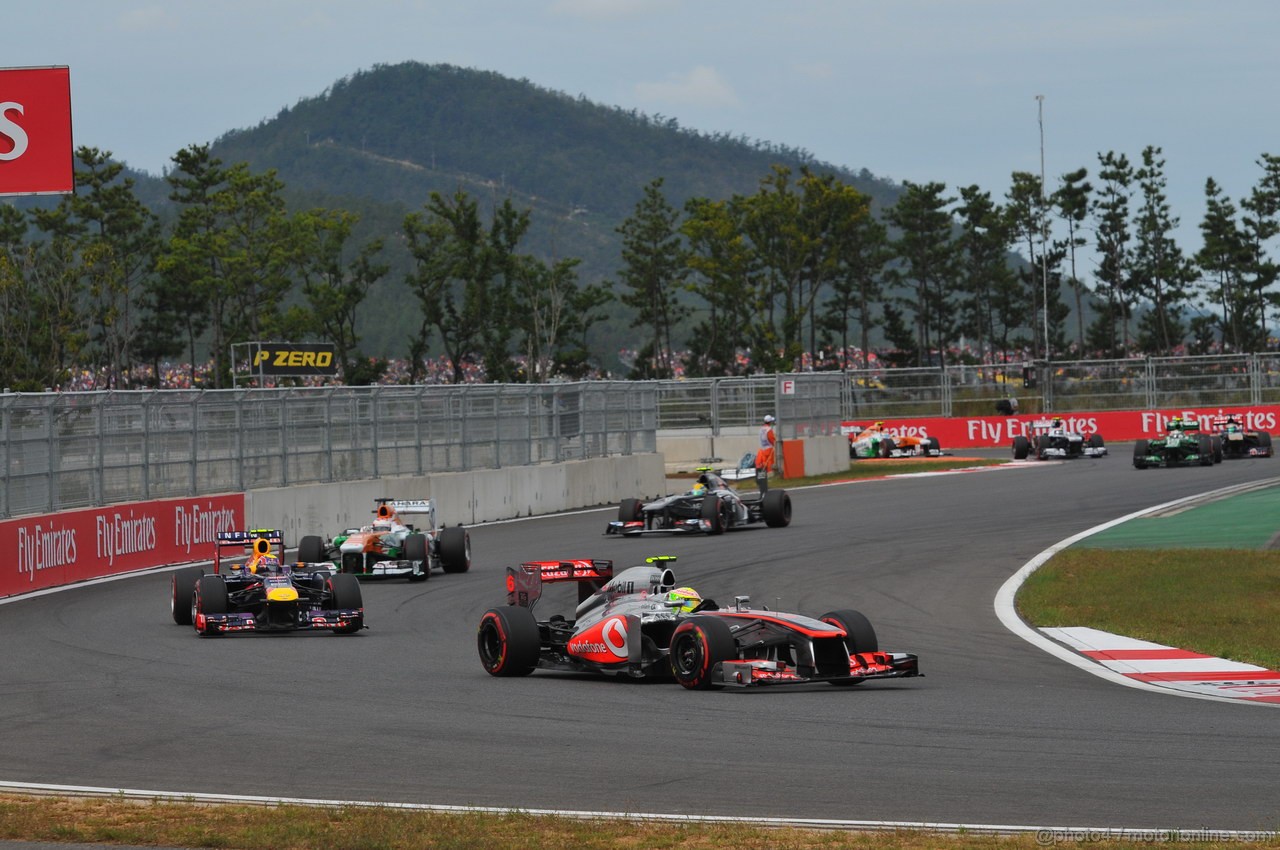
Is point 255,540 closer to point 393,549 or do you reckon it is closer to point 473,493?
point 393,549

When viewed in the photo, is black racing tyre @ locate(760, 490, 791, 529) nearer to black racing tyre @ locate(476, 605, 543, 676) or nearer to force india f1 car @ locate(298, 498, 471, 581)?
force india f1 car @ locate(298, 498, 471, 581)

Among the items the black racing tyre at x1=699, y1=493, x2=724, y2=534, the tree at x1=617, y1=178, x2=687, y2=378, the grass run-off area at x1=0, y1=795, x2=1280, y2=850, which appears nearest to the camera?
the grass run-off area at x1=0, y1=795, x2=1280, y2=850

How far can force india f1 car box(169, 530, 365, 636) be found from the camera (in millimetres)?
16875

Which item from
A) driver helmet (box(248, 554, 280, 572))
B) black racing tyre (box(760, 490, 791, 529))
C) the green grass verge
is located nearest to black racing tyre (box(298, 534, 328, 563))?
driver helmet (box(248, 554, 280, 572))

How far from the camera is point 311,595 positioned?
17.6m

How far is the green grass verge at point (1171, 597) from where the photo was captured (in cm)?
1534

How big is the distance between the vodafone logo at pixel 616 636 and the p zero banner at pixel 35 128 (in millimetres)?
8077

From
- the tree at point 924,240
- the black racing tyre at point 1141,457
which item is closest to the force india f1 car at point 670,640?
the black racing tyre at point 1141,457

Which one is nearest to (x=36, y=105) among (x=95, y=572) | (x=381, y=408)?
(x=95, y=572)

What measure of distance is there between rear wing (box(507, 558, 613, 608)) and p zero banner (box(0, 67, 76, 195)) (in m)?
6.78

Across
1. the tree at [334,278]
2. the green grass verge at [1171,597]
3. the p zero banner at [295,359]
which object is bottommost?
the green grass verge at [1171,597]

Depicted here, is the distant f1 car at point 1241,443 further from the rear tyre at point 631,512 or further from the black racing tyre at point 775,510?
the rear tyre at point 631,512

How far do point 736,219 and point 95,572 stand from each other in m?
72.6

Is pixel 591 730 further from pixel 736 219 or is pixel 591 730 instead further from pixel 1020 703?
pixel 736 219
